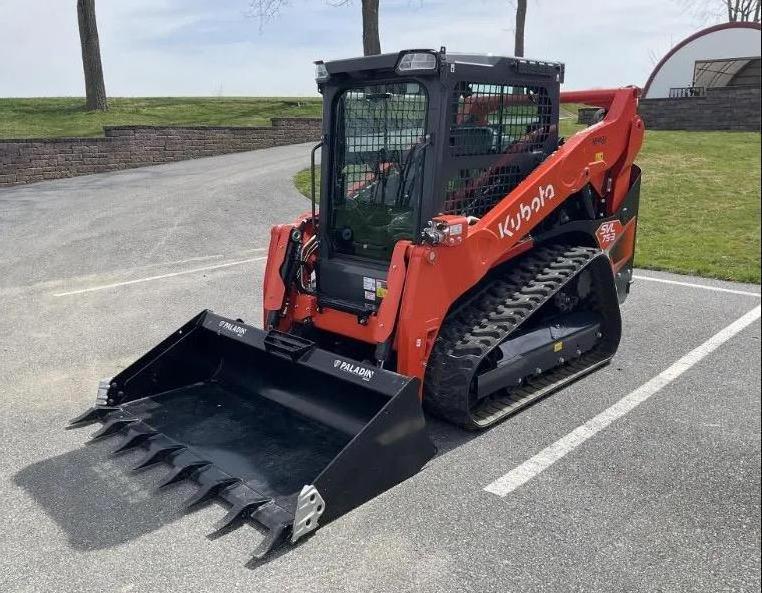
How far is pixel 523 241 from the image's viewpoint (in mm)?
5164

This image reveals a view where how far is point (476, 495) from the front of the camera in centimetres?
377

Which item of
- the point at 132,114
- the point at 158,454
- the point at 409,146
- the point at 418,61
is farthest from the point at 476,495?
the point at 132,114

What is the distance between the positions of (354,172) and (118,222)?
26.5ft

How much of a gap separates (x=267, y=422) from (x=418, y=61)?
8.15ft

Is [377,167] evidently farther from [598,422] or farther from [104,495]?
[104,495]

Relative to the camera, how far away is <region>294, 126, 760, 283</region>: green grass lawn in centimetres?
67

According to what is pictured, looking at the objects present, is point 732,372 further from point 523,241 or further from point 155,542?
point 155,542

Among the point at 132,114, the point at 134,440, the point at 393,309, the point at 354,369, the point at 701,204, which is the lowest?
the point at 134,440

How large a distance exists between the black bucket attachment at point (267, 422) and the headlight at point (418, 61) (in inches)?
72.3

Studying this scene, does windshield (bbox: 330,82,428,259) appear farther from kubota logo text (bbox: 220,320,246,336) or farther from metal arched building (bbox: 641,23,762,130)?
metal arched building (bbox: 641,23,762,130)

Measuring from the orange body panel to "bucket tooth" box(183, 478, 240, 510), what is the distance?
1240 millimetres

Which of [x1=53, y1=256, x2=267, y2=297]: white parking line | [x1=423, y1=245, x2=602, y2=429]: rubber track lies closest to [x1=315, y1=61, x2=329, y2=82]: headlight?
[x1=423, y1=245, x2=602, y2=429]: rubber track

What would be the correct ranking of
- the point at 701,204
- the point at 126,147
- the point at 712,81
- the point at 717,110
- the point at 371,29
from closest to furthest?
the point at 717,110 < the point at 712,81 < the point at 701,204 < the point at 126,147 < the point at 371,29

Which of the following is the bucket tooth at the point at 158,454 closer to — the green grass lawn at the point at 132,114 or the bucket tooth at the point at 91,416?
the bucket tooth at the point at 91,416
